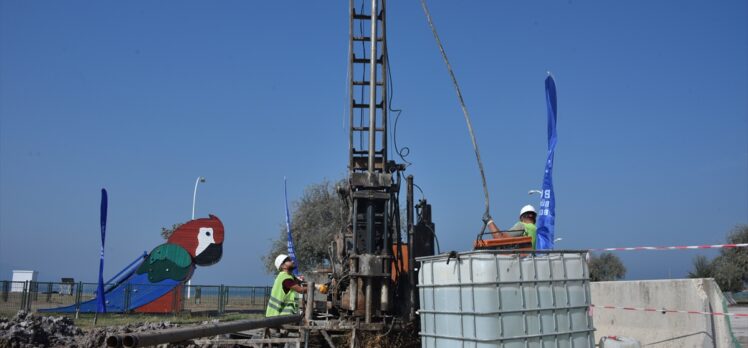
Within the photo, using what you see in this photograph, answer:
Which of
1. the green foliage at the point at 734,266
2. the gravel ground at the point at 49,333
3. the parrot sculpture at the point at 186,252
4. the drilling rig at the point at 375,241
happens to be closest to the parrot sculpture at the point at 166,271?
the parrot sculpture at the point at 186,252

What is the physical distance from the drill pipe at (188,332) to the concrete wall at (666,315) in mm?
4734

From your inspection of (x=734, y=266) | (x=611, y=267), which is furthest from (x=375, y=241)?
(x=611, y=267)

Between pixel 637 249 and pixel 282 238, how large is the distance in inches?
1343

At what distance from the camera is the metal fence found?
24047mm

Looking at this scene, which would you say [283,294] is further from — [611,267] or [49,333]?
[611,267]

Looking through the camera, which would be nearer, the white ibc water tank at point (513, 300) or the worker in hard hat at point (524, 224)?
the white ibc water tank at point (513, 300)

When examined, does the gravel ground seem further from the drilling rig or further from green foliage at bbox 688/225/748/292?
green foliage at bbox 688/225/748/292

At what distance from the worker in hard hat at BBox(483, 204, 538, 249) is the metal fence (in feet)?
63.7

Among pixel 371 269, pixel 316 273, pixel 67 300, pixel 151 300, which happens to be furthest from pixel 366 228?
pixel 67 300

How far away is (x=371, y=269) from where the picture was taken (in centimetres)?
967

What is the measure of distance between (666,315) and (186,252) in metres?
21.4

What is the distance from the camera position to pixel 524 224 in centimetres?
937

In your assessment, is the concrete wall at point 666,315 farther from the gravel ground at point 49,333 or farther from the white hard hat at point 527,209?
the gravel ground at point 49,333

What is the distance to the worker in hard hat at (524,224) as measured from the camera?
358 inches
